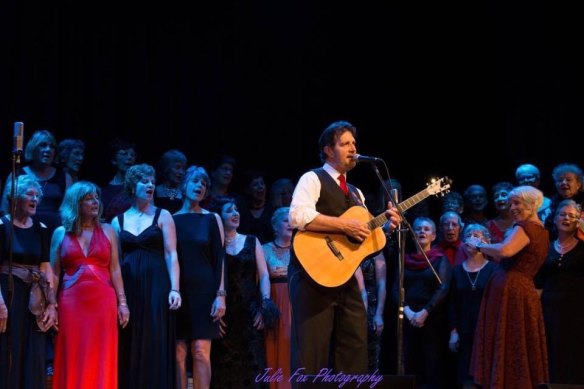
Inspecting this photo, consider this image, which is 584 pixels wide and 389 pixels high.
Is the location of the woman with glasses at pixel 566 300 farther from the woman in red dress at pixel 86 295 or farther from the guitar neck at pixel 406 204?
the woman in red dress at pixel 86 295

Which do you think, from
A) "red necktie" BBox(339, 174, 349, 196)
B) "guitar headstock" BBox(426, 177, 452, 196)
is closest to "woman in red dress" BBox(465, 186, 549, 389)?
"guitar headstock" BBox(426, 177, 452, 196)

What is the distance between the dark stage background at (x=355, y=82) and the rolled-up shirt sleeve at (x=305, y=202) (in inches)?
141

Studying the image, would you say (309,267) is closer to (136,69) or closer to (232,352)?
(232,352)

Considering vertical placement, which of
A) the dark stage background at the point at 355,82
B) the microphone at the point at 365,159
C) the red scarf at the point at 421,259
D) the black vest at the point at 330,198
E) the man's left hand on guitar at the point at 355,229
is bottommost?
the red scarf at the point at 421,259

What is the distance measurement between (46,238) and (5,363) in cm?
97

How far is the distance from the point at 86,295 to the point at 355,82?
4.47m

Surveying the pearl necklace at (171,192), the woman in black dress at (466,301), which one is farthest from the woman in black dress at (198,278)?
the woman in black dress at (466,301)

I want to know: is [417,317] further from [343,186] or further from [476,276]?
[343,186]

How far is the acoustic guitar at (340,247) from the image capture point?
532 centimetres

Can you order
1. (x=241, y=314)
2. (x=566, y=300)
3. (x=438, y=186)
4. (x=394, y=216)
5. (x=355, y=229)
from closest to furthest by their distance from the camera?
(x=394, y=216) → (x=355, y=229) → (x=438, y=186) → (x=566, y=300) → (x=241, y=314)

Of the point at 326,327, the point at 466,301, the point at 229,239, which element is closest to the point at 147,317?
the point at 229,239

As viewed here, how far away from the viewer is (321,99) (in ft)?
31.8

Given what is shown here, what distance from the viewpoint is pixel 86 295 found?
6.60 meters

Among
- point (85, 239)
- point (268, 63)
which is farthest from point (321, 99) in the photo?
point (85, 239)
